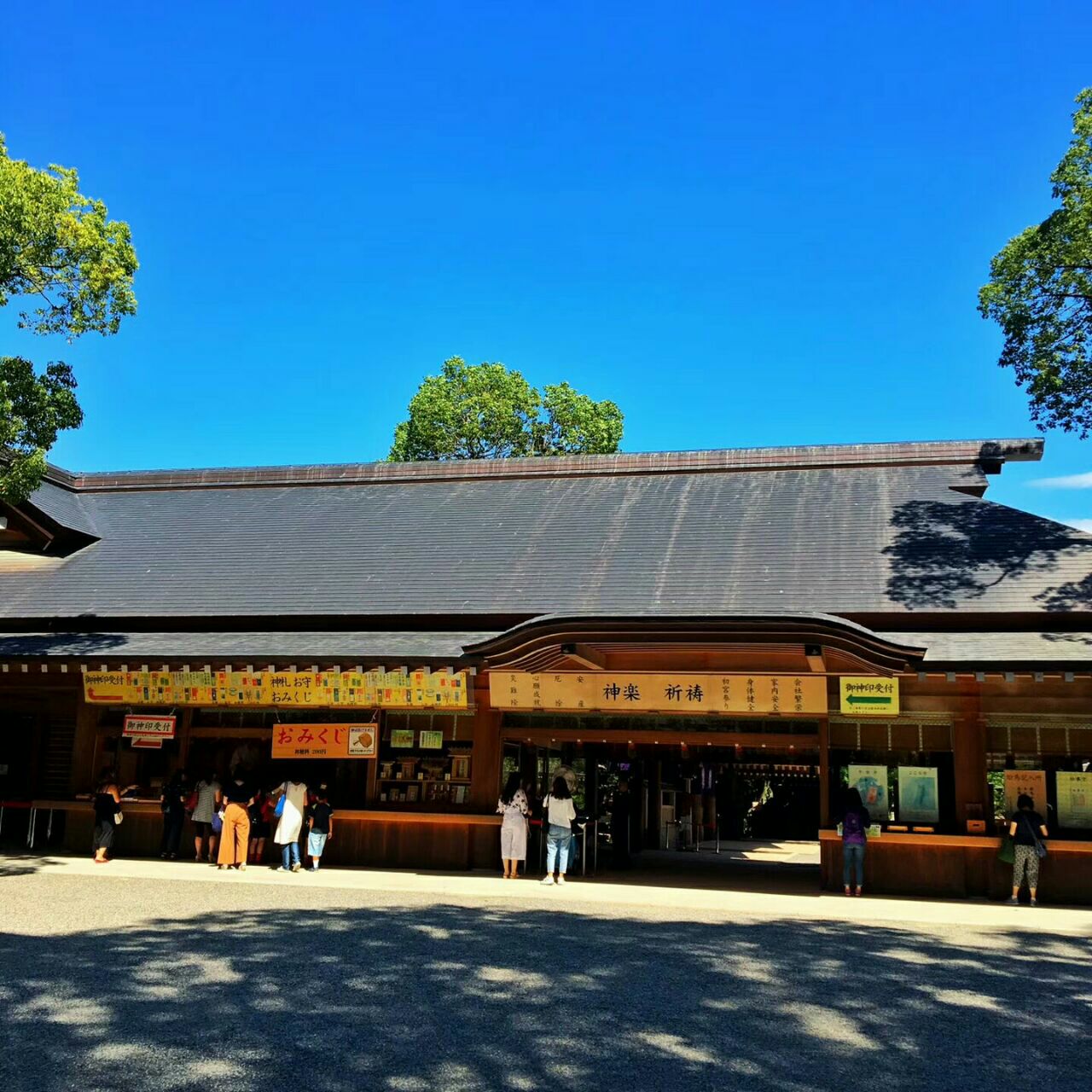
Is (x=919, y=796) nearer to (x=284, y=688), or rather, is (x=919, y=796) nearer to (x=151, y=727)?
(x=284, y=688)

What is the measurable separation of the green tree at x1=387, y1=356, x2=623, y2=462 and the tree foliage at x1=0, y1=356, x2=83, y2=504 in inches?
912

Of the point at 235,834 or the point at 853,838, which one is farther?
the point at 235,834

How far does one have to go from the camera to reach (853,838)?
494 inches

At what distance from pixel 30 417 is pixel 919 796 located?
1257cm

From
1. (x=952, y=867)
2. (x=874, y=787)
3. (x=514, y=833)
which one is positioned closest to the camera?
(x=952, y=867)

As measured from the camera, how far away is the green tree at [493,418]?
117 ft

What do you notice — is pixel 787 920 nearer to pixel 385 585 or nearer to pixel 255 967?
pixel 255 967

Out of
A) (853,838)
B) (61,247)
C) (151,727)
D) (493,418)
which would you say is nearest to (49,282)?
(61,247)

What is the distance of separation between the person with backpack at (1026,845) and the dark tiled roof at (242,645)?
23.6ft

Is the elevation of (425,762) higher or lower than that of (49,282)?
lower

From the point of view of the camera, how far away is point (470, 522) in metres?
18.5

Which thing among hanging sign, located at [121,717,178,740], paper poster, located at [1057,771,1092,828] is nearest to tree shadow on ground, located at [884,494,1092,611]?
paper poster, located at [1057,771,1092,828]

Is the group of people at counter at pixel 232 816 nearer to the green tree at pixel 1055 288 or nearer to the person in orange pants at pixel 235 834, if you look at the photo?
the person in orange pants at pixel 235 834

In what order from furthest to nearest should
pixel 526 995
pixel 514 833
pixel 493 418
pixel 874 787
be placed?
1. pixel 493 418
2. pixel 514 833
3. pixel 874 787
4. pixel 526 995
